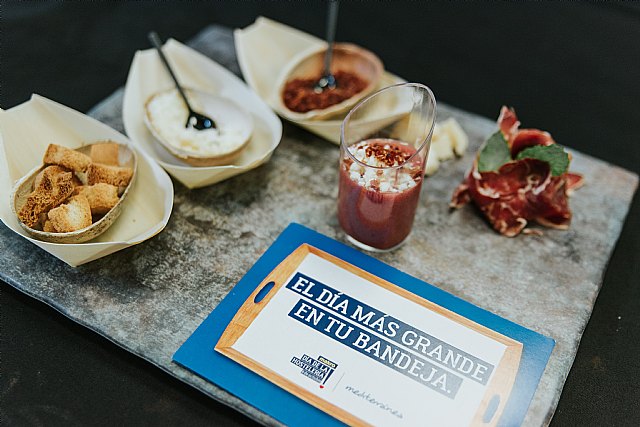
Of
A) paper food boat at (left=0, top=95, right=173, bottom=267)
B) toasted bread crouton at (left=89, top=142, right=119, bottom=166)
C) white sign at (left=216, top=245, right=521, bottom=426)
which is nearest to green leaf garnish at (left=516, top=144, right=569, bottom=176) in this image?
white sign at (left=216, top=245, right=521, bottom=426)

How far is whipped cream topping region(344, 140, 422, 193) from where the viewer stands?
108 cm

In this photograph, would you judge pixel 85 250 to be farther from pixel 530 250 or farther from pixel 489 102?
pixel 489 102

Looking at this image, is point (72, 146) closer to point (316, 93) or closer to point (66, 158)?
point (66, 158)

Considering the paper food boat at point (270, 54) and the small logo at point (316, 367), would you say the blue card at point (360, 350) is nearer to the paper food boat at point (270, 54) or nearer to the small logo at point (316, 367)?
the small logo at point (316, 367)

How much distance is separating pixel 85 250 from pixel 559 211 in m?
0.89

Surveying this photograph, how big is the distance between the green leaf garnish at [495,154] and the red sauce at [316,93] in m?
0.35

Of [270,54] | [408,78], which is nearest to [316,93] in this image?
[270,54]

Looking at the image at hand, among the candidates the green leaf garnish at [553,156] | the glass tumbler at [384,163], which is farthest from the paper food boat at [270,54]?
the green leaf garnish at [553,156]

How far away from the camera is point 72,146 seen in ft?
4.21

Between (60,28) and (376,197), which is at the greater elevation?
(376,197)

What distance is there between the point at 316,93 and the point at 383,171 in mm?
454

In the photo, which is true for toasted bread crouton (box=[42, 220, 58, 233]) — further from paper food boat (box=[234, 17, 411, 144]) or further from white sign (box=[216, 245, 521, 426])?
paper food boat (box=[234, 17, 411, 144])

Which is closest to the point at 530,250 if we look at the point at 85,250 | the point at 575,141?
the point at 575,141

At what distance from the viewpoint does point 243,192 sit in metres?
1.32
